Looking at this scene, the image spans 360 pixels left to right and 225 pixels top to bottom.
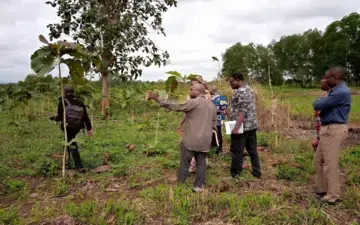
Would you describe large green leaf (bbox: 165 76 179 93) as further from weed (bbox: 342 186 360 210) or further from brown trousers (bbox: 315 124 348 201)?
weed (bbox: 342 186 360 210)

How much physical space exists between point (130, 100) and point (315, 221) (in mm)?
10177

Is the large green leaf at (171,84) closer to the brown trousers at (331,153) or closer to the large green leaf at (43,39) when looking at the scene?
the large green leaf at (43,39)

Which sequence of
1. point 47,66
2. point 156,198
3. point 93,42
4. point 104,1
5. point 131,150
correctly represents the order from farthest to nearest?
1. point 104,1
2. point 93,42
3. point 131,150
4. point 47,66
5. point 156,198

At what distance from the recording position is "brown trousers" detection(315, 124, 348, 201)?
4098 mm

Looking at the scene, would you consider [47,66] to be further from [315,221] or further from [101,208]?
[315,221]

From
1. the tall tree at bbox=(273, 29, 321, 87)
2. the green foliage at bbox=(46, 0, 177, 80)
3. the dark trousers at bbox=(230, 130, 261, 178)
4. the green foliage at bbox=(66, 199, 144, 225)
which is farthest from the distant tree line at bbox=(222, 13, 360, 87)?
the green foliage at bbox=(66, 199, 144, 225)

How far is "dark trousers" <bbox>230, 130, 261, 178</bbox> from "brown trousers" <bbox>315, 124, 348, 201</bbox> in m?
1.11

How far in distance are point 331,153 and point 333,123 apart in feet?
1.19

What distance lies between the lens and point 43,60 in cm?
481

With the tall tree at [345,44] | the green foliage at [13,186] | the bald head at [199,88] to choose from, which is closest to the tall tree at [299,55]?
the tall tree at [345,44]

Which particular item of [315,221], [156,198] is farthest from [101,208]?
[315,221]

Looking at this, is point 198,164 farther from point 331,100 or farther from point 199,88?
point 331,100

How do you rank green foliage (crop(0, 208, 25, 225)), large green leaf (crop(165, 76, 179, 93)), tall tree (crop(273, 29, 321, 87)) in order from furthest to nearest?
tall tree (crop(273, 29, 321, 87)) → large green leaf (crop(165, 76, 179, 93)) → green foliage (crop(0, 208, 25, 225))

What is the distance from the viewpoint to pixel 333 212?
158 inches
